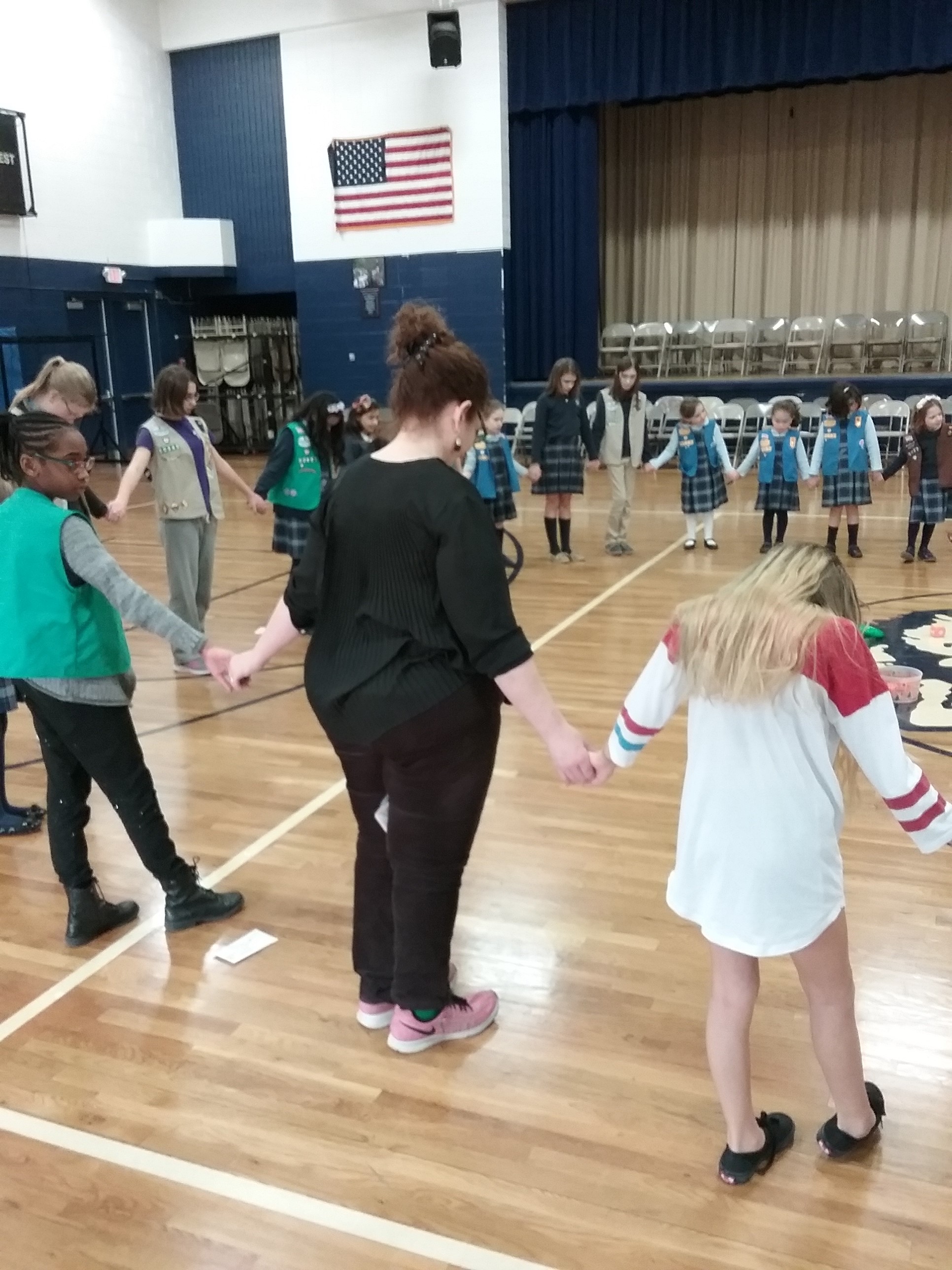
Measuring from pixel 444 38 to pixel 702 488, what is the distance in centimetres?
803

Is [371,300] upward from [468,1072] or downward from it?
upward

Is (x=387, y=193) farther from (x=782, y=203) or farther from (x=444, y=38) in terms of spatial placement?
(x=782, y=203)

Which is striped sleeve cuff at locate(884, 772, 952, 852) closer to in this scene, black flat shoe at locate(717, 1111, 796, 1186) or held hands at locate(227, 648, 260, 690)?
black flat shoe at locate(717, 1111, 796, 1186)

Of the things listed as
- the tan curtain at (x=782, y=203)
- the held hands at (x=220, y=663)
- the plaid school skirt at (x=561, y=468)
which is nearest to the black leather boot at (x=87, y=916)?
the held hands at (x=220, y=663)

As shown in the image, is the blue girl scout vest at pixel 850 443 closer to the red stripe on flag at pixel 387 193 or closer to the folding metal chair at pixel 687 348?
the folding metal chair at pixel 687 348

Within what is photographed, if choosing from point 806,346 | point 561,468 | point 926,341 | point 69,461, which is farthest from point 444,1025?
point 926,341

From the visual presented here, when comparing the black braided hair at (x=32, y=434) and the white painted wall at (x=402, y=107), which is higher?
the white painted wall at (x=402, y=107)

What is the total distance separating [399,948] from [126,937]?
1095 mm

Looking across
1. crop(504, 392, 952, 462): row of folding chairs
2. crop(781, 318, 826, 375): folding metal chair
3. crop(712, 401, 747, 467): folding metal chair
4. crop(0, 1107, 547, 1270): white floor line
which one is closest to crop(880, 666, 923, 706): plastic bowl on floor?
crop(0, 1107, 547, 1270): white floor line

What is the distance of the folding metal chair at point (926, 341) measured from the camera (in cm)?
1399

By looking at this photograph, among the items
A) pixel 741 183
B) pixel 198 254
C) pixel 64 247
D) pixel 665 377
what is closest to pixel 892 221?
pixel 741 183

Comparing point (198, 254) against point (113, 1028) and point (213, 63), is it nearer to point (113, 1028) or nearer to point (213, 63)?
point (213, 63)

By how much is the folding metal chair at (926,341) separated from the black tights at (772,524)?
7094mm

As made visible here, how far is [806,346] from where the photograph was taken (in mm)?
14312
